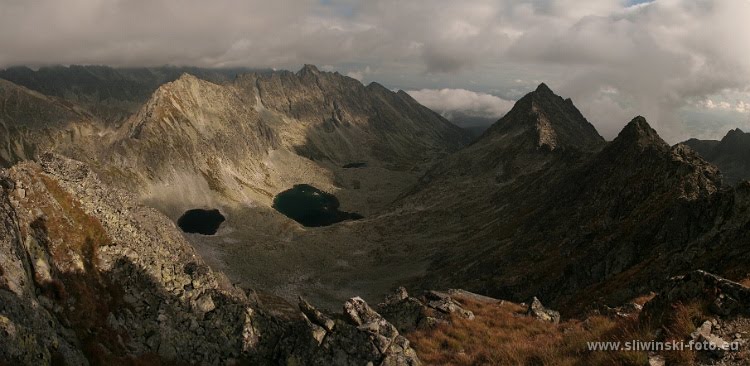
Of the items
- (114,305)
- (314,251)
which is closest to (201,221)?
(314,251)

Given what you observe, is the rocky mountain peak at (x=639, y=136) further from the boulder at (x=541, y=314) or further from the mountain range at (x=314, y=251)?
the boulder at (x=541, y=314)

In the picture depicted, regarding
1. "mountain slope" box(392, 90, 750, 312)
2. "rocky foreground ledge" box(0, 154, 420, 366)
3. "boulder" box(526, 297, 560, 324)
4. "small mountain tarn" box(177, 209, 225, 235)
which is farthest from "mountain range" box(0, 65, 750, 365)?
"boulder" box(526, 297, 560, 324)

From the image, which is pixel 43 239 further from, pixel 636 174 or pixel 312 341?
pixel 636 174

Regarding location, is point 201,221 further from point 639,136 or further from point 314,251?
point 639,136

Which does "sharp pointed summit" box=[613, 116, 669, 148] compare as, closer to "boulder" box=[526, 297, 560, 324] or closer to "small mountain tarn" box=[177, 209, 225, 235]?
"boulder" box=[526, 297, 560, 324]

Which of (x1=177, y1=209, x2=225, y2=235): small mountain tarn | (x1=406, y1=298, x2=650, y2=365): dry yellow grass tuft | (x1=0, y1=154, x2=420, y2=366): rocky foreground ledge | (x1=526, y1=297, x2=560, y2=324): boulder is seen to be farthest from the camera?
(x1=177, y1=209, x2=225, y2=235): small mountain tarn
